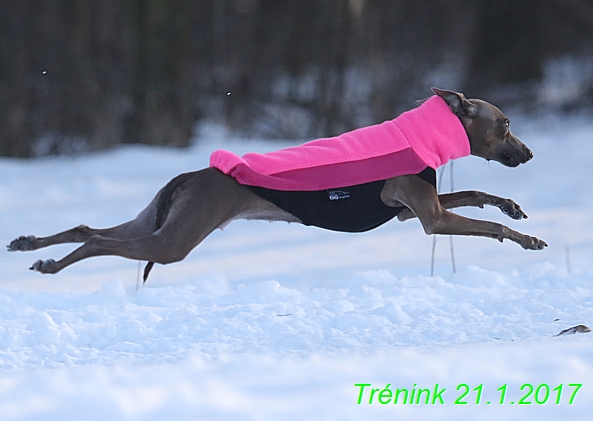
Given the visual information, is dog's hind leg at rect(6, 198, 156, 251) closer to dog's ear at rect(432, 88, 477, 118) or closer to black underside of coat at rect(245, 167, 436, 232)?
black underside of coat at rect(245, 167, 436, 232)

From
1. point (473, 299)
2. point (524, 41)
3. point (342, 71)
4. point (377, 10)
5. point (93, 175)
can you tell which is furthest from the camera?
point (524, 41)

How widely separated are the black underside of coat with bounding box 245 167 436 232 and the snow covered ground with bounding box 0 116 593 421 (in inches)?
21.3

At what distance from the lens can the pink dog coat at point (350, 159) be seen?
185 inches

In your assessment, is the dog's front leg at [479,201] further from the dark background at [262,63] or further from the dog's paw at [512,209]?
the dark background at [262,63]

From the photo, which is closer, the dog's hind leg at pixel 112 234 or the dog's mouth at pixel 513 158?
the dog's hind leg at pixel 112 234

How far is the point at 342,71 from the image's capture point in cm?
1505

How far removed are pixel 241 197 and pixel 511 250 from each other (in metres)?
3.22

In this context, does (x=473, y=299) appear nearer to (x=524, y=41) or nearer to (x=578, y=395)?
(x=578, y=395)

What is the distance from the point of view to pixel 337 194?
15.8 feet

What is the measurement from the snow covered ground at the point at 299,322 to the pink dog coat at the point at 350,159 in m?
0.78

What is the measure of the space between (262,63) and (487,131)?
11563mm

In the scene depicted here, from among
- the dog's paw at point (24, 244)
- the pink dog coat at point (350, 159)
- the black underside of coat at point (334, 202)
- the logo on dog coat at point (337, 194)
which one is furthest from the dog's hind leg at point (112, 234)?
the logo on dog coat at point (337, 194)

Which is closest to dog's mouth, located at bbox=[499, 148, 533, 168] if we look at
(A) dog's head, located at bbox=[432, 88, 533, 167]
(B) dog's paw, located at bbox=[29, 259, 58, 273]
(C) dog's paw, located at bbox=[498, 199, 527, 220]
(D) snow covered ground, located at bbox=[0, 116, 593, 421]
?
(A) dog's head, located at bbox=[432, 88, 533, 167]

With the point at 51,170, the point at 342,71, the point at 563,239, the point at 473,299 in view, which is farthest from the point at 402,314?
the point at 342,71
